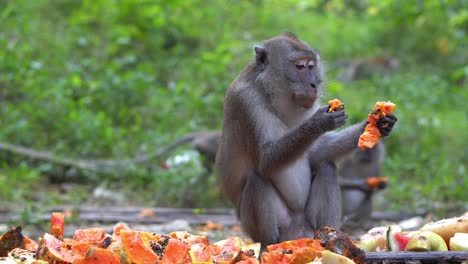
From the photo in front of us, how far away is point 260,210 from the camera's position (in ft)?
18.5

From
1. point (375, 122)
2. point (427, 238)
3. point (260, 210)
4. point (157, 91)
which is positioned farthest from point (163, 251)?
point (157, 91)

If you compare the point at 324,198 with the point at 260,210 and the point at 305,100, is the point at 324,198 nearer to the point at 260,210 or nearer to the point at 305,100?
the point at 260,210

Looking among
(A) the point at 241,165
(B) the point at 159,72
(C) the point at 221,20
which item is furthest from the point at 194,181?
(C) the point at 221,20

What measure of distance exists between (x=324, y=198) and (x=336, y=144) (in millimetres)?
447

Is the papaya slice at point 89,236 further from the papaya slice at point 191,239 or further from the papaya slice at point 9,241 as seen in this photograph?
the papaya slice at point 191,239

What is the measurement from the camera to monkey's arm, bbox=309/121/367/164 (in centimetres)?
585

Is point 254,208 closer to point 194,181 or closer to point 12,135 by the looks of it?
point 194,181

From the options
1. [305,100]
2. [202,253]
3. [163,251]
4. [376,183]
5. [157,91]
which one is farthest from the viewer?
[157,91]

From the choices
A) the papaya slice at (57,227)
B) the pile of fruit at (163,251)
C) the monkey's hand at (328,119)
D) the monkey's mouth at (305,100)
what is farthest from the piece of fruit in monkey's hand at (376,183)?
the papaya slice at (57,227)

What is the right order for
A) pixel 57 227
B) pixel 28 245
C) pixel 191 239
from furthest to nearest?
pixel 57 227, pixel 28 245, pixel 191 239

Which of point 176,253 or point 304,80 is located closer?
point 176,253

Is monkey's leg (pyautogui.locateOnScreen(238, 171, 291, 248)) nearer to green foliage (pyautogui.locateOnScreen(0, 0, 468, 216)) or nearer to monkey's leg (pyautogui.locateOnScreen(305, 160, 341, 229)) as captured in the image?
monkey's leg (pyautogui.locateOnScreen(305, 160, 341, 229))

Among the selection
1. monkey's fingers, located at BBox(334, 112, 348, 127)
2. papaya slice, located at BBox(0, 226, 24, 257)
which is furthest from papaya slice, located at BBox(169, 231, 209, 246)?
monkey's fingers, located at BBox(334, 112, 348, 127)

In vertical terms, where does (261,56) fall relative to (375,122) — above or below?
above
